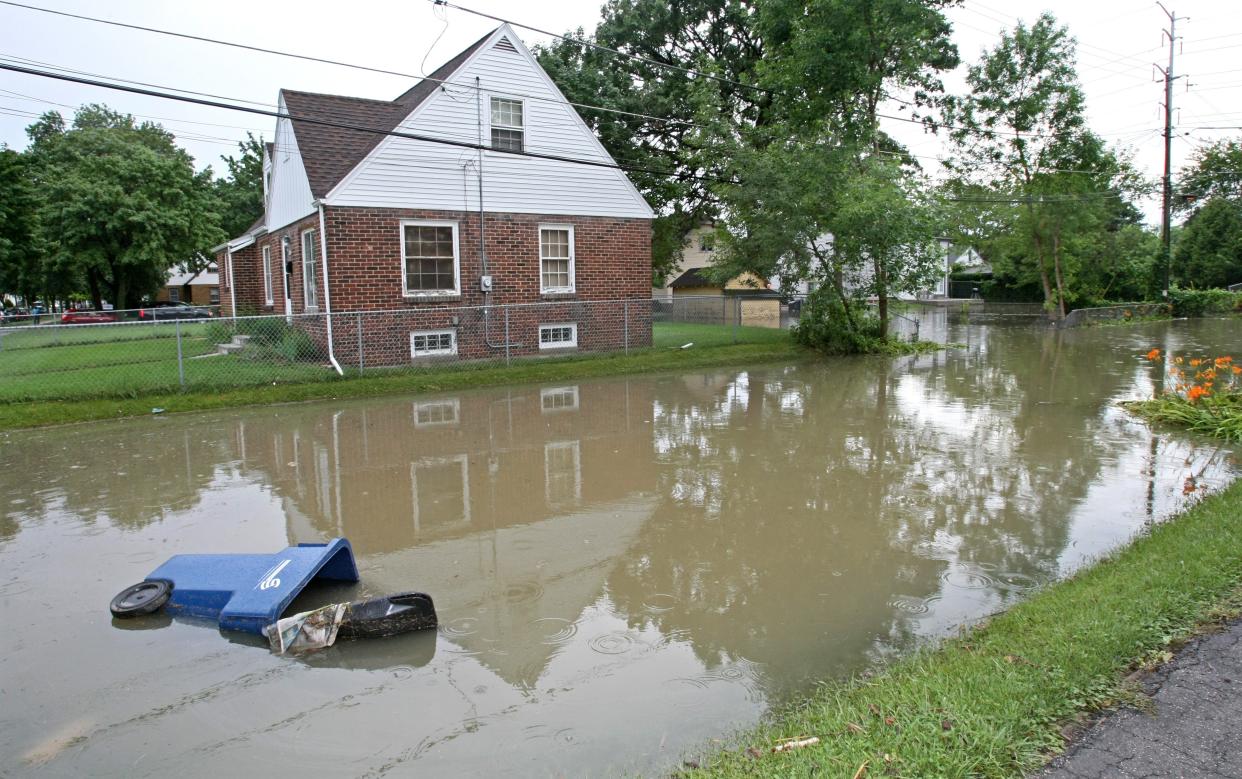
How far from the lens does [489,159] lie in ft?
55.9

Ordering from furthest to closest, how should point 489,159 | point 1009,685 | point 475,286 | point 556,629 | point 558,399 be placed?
1. point 475,286
2. point 489,159
3. point 558,399
4. point 556,629
5. point 1009,685

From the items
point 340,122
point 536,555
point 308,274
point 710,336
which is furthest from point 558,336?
point 536,555

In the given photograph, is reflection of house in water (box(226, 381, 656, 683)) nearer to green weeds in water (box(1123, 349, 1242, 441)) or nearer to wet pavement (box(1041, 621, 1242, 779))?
wet pavement (box(1041, 621, 1242, 779))

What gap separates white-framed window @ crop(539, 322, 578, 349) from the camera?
1824 cm

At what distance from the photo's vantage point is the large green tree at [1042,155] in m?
28.7

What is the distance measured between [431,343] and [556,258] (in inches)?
145

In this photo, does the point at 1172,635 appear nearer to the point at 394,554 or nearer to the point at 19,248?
the point at 394,554

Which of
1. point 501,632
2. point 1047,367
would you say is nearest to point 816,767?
point 501,632

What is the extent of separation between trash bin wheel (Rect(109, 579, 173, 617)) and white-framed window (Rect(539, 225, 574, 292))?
44.1ft

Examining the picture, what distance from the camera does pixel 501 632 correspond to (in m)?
4.71

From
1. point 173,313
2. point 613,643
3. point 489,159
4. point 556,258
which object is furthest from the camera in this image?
point 173,313

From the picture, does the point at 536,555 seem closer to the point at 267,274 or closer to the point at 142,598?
the point at 142,598

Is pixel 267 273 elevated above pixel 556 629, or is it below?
above

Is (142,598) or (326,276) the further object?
(326,276)
